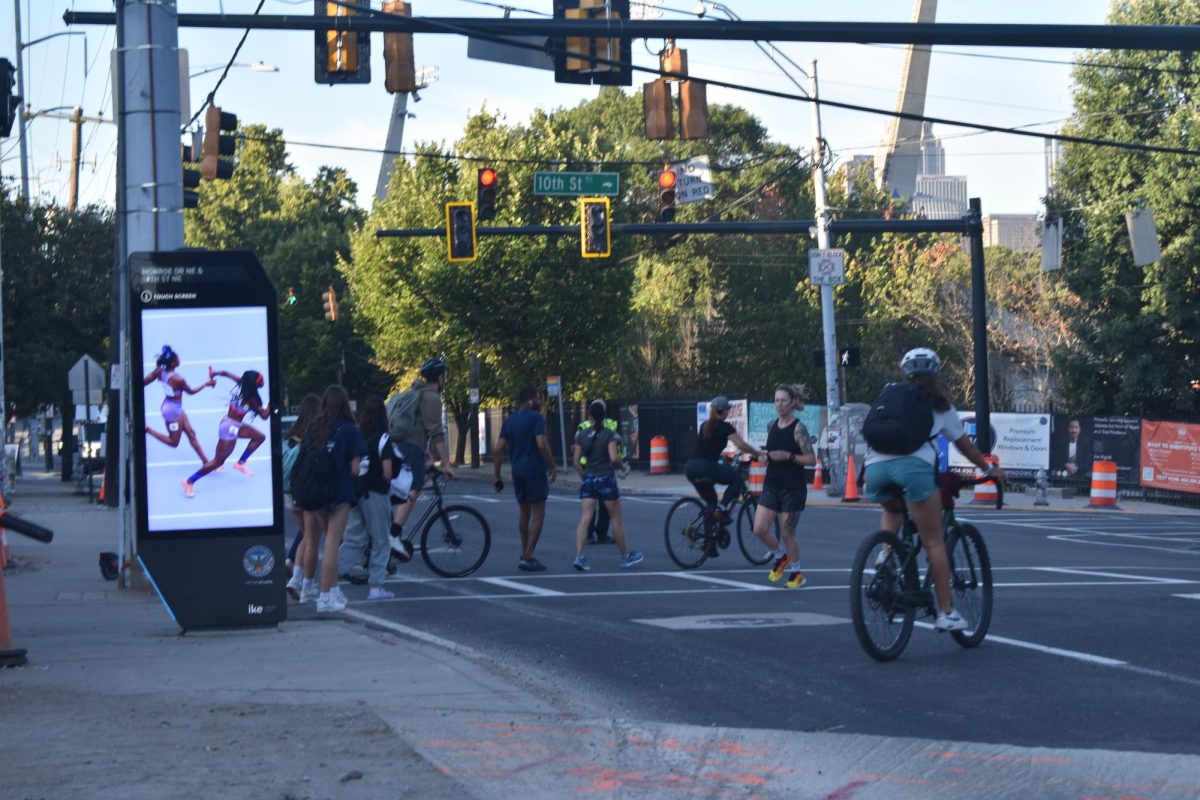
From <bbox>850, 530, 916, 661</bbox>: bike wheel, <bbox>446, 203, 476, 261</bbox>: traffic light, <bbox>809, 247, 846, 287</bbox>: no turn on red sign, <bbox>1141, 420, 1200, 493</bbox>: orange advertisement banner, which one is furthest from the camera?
<bbox>809, 247, 846, 287</bbox>: no turn on red sign

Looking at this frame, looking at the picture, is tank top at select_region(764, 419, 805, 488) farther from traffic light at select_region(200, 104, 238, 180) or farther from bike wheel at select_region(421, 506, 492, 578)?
traffic light at select_region(200, 104, 238, 180)

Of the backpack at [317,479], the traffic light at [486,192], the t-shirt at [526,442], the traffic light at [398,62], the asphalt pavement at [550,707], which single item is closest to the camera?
the asphalt pavement at [550,707]

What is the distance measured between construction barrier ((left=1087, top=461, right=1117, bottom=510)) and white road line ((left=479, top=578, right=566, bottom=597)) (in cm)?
1769

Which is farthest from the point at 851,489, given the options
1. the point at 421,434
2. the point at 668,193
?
the point at 421,434

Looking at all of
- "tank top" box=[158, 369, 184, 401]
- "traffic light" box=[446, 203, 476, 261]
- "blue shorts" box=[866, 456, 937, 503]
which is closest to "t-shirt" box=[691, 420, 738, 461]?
"tank top" box=[158, 369, 184, 401]

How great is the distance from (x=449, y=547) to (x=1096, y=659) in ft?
25.4

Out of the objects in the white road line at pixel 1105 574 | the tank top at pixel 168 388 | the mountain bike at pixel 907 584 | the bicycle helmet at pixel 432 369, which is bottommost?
the white road line at pixel 1105 574

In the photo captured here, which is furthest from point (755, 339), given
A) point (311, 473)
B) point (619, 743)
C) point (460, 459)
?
point (619, 743)

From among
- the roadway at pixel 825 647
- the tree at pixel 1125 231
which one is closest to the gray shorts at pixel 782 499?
the roadway at pixel 825 647

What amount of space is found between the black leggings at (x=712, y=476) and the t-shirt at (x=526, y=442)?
1.50 meters

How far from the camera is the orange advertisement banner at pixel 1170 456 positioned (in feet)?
102

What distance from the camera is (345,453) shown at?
12125mm

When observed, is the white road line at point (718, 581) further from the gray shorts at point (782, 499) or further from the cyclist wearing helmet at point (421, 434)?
the cyclist wearing helmet at point (421, 434)

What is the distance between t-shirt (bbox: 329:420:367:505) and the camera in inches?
474
